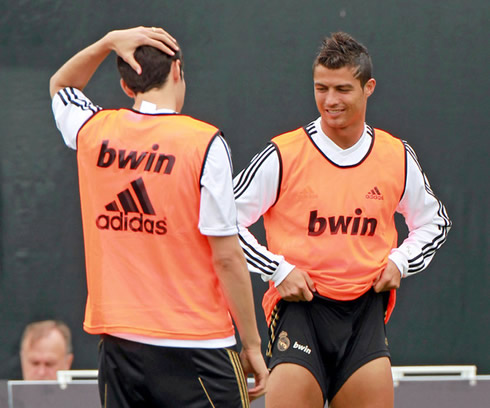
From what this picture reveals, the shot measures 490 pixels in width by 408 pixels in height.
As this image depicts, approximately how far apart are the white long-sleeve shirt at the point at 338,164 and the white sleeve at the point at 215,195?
832mm

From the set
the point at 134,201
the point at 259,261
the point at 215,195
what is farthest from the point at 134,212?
the point at 259,261

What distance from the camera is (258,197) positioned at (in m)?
3.52

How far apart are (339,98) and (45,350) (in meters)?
2.68

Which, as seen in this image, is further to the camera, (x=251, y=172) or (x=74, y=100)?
(x=251, y=172)

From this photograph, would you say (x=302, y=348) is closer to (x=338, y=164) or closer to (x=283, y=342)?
(x=283, y=342)

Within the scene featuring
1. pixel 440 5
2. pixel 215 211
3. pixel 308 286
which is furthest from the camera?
pixel 440 5

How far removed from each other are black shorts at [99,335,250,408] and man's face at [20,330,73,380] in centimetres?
262

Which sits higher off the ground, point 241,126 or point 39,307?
point 241,126

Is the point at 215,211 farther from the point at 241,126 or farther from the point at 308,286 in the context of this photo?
the point at 241,126

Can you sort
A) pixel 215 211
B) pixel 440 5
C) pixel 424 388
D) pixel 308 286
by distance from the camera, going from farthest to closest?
pixel 440 5, pixel 424 388, pixel 308 286, pixel 215 211

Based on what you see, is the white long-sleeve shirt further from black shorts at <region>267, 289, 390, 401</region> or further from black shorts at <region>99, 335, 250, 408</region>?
black shorts at <region>99, 335, 250, 408</region>

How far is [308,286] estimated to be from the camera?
342 centimetres

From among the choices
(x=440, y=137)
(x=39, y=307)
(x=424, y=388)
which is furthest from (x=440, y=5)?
(x=39, y=307)

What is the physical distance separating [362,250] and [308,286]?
10.1 inches
